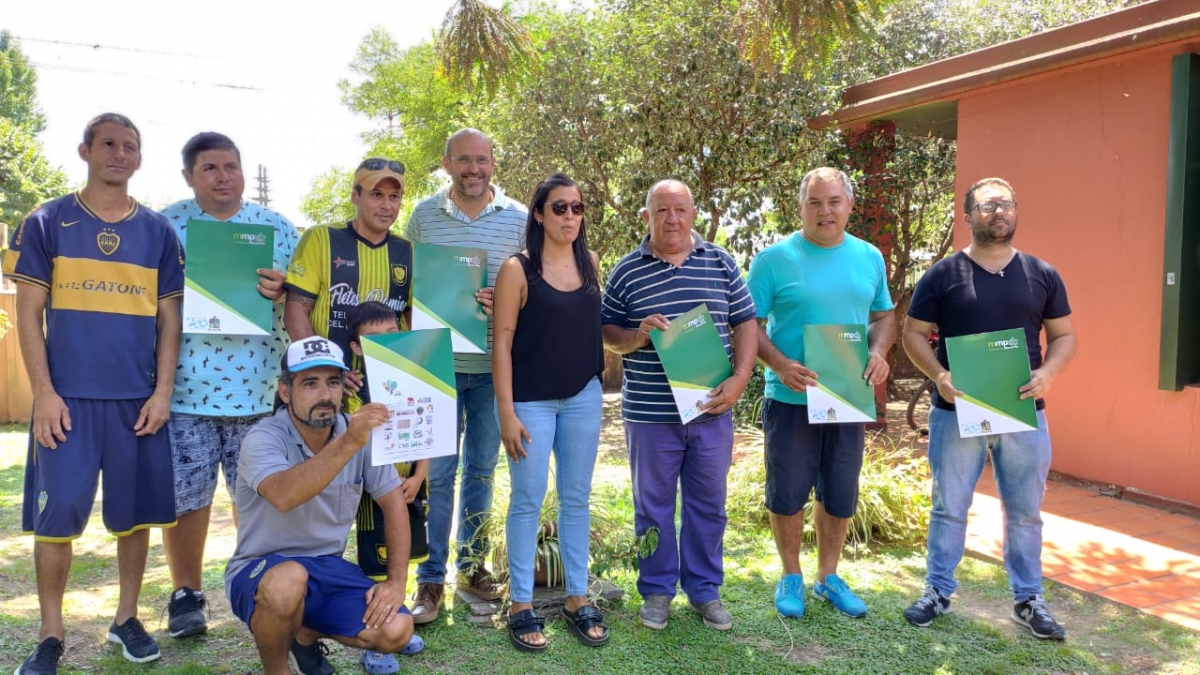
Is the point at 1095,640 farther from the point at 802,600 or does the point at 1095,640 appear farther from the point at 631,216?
the point at 631,216

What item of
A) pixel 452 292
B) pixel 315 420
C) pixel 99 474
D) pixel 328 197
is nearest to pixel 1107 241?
pixel 452 292

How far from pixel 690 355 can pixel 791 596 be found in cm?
125

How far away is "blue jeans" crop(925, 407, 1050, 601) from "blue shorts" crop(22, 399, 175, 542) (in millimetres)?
3244

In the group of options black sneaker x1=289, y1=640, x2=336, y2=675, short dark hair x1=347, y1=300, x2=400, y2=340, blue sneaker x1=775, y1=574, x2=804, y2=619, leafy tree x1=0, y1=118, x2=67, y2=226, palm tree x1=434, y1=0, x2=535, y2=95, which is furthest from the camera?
leafy tree x1=0, y1=118, x2=67, y2=226

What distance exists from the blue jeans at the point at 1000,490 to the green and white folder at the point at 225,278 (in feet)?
9.64

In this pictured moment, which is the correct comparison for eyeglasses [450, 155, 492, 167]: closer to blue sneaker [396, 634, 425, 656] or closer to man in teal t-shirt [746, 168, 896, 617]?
man in teal t-shirt [746, 168, 896, 617]

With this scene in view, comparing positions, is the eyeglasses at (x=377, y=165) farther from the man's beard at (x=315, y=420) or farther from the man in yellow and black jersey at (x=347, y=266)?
the man's beard at (x=315, y=420)

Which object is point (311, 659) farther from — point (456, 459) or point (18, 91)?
point (18, 91)

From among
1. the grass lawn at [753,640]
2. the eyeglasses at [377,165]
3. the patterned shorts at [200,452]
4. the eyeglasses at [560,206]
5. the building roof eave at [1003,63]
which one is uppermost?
the building roof eave at [1003,63]

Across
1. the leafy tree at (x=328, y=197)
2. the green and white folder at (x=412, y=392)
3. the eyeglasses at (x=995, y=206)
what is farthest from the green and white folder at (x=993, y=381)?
the leafy tree at (x=328, y=197)

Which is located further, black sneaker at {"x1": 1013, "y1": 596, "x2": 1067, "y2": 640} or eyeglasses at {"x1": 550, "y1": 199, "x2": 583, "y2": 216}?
black sneaker at {"x1": 1013, "y1": 596, "x2": 1067, "y2": 640}

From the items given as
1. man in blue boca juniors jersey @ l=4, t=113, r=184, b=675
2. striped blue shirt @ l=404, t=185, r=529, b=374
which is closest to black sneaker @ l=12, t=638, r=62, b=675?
man in blue boca juniors jersey @ l=4, t=113, r=184, b=675

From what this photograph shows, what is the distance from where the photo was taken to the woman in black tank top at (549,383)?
3.49 metres

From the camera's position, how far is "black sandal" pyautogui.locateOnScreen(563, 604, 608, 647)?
3.62 m
